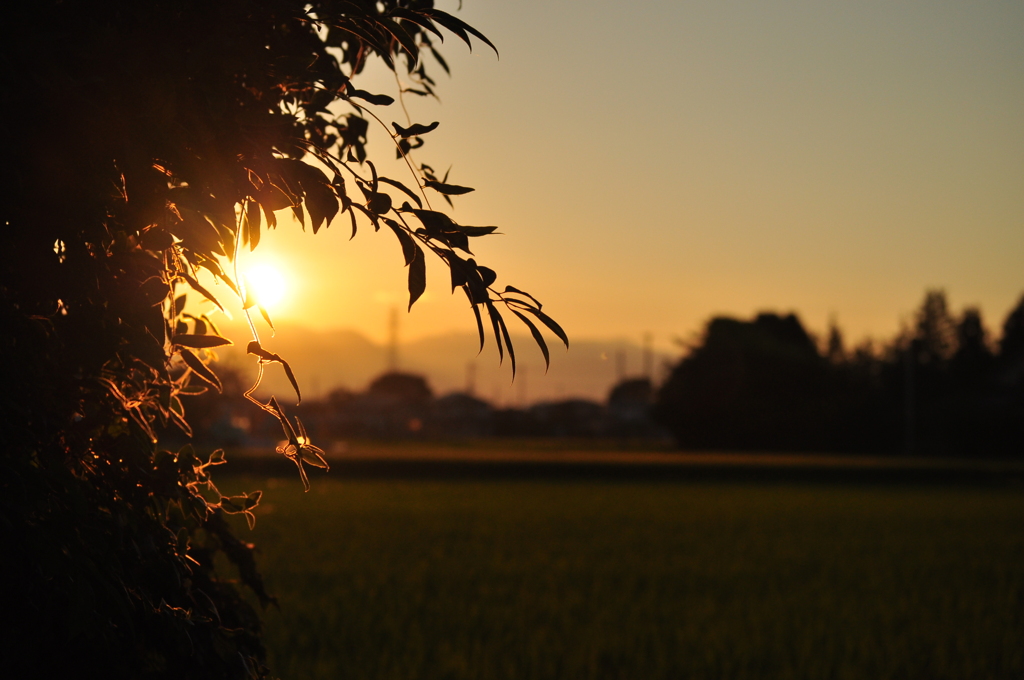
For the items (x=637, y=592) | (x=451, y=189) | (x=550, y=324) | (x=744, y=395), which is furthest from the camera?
(x=744, y=395)

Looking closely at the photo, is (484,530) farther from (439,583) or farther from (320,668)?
(320,668)

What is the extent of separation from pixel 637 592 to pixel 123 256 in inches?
346

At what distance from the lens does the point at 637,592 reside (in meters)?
9.56

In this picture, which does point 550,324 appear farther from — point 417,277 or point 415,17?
point 415,17

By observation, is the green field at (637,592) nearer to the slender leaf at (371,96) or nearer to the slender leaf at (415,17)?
the slender leaf at (371,96)

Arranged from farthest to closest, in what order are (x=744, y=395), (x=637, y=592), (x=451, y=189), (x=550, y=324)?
(x=744, y=395)
(x=637, y=592)
(x=451, y=189)
(x=550, y=324)

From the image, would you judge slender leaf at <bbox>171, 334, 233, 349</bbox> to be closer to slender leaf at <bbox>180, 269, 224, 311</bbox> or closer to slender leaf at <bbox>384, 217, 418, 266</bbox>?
slender leaf at <bbox>180, 269, 224, 311</bbox>

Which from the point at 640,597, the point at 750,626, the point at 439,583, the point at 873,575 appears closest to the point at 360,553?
the point at 439,583

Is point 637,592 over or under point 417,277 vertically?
under


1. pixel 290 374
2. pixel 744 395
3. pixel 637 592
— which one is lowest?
pixel 637 592

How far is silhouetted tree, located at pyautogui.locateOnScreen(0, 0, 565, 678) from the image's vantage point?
4.67ft

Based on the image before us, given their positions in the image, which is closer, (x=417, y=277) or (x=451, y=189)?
(x=417, y=277)

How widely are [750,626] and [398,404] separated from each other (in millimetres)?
113896

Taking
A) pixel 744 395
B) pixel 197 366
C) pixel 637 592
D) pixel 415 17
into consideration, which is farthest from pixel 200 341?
pixel 744 395
